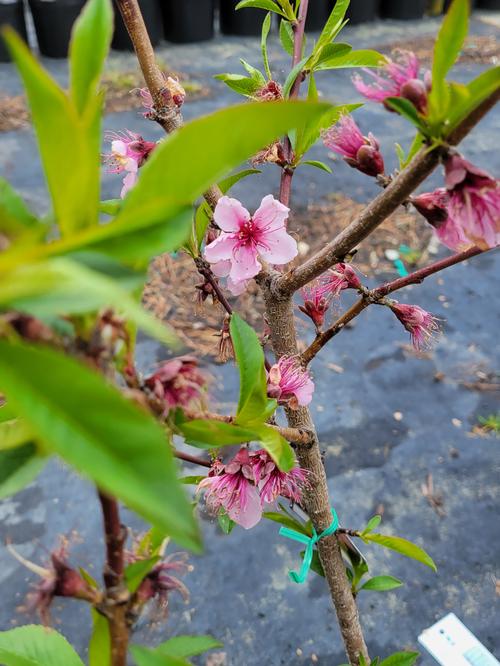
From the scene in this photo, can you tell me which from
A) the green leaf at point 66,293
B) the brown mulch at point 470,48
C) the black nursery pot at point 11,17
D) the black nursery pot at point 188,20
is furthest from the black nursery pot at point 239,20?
the green leaf at point 66,293

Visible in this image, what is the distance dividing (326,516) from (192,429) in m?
0.46

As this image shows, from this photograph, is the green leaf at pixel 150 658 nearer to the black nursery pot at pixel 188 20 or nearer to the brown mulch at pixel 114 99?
the brown mulch at pixel 114 99

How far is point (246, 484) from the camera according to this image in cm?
68

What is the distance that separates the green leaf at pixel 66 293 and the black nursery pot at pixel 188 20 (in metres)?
5.04

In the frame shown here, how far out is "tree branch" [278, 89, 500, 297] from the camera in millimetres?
448

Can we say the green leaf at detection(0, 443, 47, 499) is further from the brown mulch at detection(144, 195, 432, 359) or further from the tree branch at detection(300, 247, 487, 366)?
the brown mulch at detection(144, 195, 432, 359)

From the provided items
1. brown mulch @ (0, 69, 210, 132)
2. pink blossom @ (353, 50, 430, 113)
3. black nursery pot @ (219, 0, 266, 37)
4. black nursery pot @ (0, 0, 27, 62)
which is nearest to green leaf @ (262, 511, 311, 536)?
pink blossom @ (353, 50, 430, 113)

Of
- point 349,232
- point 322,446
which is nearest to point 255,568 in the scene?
point 322,446

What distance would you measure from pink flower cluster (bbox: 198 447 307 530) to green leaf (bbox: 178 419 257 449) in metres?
0.17

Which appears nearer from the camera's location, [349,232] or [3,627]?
[349,232]

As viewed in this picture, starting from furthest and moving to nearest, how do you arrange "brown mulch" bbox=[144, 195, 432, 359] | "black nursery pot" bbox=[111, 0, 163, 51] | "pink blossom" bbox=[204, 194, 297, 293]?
1. "black nursery pot" bbox=[111, 0, 163, 51]
2. "brown mulch" bbox=[144, 195, 432, 359]
3. "pink blossom" bbox=[204, 194, 297, 293]

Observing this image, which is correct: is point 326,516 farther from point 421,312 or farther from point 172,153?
point 172,153

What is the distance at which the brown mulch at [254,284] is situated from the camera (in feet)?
7.74

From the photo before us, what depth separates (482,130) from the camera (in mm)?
3512
